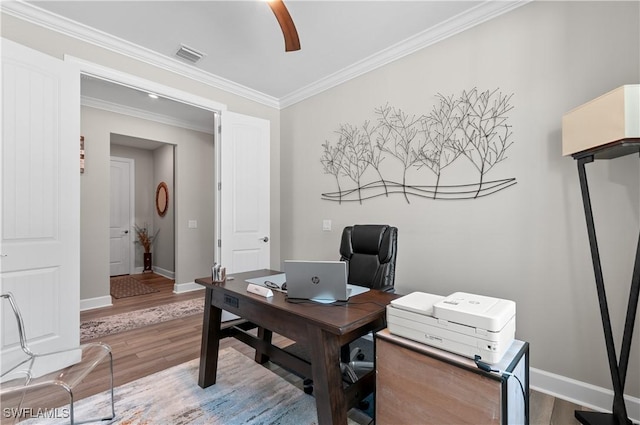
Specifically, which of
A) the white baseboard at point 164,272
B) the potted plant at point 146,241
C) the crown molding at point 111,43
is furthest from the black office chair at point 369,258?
the potted plant at point 146,241

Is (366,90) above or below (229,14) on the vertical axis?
below

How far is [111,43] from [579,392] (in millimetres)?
4532

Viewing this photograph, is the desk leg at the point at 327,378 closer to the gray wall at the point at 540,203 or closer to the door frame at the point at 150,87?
the gray wall at the point at 540,203

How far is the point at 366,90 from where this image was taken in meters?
3.06

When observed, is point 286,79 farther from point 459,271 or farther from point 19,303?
point 19,303

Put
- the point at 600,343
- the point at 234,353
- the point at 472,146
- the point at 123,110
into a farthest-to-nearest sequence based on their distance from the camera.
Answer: the point at 123,110, the point at 234,353, the point at 472,146, the point at 600,343

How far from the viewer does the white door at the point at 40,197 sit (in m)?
2.12

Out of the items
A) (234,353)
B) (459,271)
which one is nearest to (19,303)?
(234,353)

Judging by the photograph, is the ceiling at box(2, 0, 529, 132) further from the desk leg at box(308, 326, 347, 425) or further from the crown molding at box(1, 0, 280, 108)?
the desk leg at box(308, 326, 347, 425)

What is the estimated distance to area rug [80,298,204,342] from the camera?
10.1ft

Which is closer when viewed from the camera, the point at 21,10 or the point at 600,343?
the point at 600,343

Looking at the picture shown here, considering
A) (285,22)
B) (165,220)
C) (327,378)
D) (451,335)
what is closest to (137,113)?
(165,220)

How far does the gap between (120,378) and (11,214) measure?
1449mm

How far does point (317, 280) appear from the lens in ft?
5.10
